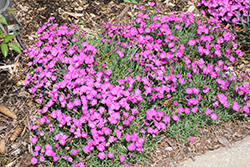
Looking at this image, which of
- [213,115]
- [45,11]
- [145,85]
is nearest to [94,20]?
[45,11]

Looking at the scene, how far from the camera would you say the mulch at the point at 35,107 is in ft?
9.03


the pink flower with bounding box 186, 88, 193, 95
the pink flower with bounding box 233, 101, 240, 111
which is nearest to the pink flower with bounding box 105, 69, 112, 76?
the pink flower with bounding box 186, 88, 193, 95

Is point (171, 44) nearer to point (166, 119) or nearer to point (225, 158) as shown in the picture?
point (166, 119)

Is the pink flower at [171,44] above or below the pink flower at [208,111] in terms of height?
above

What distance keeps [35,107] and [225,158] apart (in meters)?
2.78

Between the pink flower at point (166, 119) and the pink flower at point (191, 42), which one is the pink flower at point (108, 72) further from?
the pink flower at point (191, 42)

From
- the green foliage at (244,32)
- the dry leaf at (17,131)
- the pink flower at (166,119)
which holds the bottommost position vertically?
the dry leaf at (17,131)

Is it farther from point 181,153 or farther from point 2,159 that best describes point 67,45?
point 181,153

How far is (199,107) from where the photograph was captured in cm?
321

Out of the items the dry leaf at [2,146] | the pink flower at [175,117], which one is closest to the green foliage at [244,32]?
the pink flower at [175,117]

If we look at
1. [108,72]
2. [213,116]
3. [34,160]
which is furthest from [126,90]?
[34,160]

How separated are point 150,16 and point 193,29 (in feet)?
2.92

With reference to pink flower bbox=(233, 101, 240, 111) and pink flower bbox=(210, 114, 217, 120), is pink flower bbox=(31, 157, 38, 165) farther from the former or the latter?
pink flower bbox=(233, 101, 240, 111)

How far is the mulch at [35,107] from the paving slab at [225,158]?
0.23 feet
